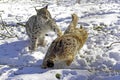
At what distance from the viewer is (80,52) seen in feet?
20.0

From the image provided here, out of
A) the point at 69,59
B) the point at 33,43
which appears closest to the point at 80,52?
the point at 69,59

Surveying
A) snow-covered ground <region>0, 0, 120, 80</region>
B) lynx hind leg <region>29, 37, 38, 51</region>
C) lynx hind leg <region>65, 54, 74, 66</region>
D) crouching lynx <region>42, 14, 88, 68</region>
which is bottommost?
snow-covered ground <region>0, 0, 120, 80</region>

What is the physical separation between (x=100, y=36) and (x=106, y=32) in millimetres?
349

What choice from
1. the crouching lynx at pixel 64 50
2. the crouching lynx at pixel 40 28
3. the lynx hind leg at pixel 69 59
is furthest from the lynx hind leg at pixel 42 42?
the lynx hind leg at pixel 69 59

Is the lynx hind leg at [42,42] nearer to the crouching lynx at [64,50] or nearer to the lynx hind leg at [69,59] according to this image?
the crouching lynx at [64,50]

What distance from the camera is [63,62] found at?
5383 millimetres

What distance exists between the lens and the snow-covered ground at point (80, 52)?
525 centimetres

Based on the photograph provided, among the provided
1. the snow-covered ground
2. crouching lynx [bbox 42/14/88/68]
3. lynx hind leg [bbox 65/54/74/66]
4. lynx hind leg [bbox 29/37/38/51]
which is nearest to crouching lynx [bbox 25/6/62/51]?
lynx hind leg [bbox 29/37/38/51]

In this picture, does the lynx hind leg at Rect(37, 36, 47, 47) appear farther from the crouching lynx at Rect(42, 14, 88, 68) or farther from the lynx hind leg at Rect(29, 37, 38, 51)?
the crouching lynx at Rect(42, 14, 88, 68)

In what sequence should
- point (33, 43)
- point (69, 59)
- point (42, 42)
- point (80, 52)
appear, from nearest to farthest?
point (69, 59) → point (80, 52) → point (33, 43) → point (42, 42)

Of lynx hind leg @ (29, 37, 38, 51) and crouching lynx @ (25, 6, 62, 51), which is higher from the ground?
crouching lynx @ (25, 6, 62, 51)

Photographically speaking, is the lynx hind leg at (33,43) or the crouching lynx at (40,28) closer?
the lynx hind leg at (33,43)

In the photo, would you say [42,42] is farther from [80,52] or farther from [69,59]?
[69,59]

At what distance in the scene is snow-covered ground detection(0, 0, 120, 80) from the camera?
525 centimetres
